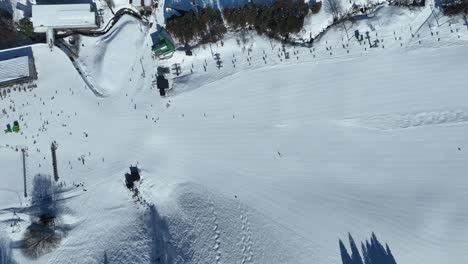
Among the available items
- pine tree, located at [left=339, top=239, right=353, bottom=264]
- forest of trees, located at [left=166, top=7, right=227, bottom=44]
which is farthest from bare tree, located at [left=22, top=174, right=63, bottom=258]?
pine tree, located at [left=339, top=239, right=353, bottom=264]

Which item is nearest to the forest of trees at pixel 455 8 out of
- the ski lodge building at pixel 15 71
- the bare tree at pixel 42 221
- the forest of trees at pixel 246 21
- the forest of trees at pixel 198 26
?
the forest of trees at pixel 246 21

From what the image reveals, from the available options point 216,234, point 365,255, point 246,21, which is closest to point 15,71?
point 246,21

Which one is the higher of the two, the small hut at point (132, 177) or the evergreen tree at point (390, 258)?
the small hut at point (132, 177)

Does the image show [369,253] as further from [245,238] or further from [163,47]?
[163,47]

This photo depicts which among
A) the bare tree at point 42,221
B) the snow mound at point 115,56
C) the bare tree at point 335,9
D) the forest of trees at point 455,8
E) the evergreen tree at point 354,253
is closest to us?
the forest of trees at point 455,8

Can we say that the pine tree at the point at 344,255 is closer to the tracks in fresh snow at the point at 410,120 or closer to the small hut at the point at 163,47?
the tracks in fresh snow at the point at 410,120

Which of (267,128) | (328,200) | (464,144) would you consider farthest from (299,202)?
(464,144)

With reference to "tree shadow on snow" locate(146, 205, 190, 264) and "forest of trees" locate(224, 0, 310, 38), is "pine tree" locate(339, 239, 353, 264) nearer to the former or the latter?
"tree shadow on snow" locate(146, 205, 190, 264)
